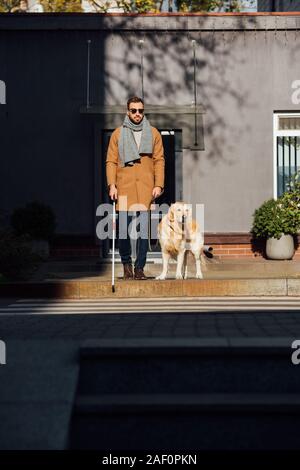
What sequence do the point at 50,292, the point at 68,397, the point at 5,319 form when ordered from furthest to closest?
the point at 50,292, the point at 5,319, the point at 68,397

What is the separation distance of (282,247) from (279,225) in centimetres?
41

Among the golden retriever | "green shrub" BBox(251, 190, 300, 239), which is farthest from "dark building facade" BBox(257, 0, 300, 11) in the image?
the golden retriever

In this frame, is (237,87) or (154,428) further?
(237,87)

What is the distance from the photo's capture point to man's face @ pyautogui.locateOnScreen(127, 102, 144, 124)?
41.3 ft

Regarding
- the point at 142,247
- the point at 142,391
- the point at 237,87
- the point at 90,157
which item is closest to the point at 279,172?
the point at 237,87

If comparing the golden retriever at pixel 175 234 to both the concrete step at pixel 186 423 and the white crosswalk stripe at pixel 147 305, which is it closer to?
the white crosswalk stripe at pixel 147 305

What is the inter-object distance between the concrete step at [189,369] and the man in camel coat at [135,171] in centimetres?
728

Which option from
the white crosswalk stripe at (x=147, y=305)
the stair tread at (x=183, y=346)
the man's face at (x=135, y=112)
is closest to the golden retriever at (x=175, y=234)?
the man's face at (x=135, y=112)

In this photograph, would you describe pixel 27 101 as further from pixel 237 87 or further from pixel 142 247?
pixel 142 247

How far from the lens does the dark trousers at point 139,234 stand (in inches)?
497

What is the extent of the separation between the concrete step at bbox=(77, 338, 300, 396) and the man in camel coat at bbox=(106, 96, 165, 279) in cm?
728
